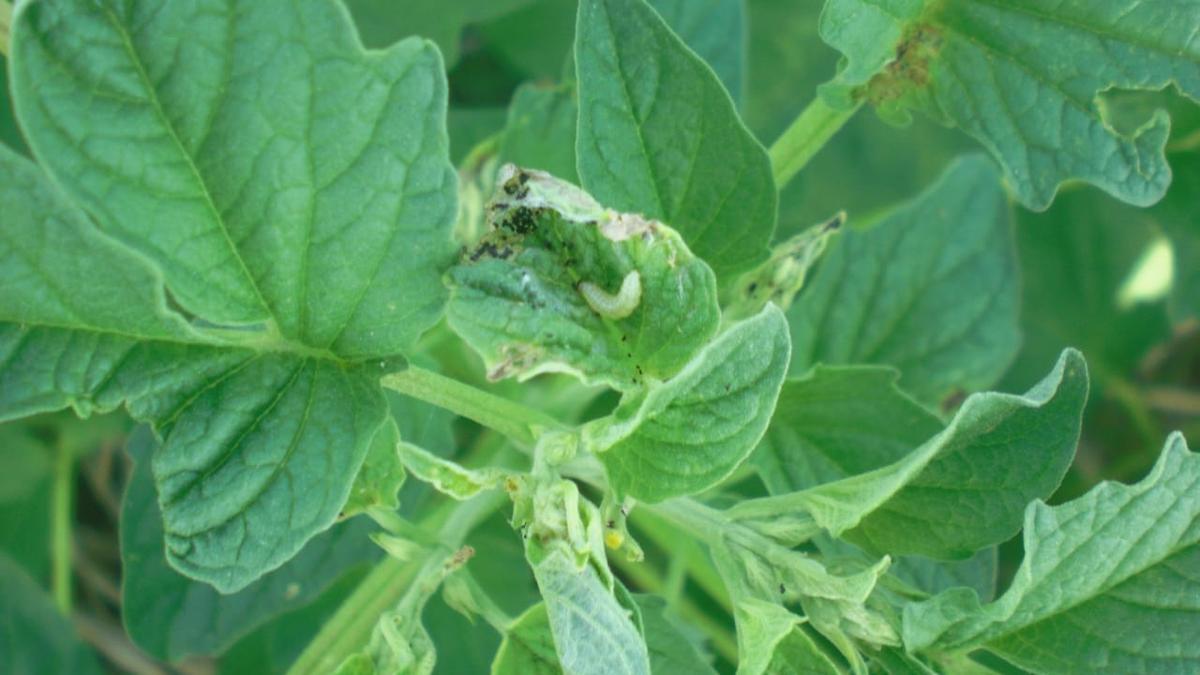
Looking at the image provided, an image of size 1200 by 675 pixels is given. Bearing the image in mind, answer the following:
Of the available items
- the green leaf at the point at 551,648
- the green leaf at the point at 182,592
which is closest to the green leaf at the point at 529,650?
the green leaf at the point at 551,648

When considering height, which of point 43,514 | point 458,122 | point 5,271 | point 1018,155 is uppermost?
point 1018,155

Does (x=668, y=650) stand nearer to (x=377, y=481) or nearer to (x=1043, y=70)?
(x=377, y=481)

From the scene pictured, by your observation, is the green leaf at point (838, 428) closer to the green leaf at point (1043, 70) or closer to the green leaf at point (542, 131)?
the green leaf at point (1043, 70)

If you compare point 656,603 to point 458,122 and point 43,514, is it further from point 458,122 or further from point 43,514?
point 43,514

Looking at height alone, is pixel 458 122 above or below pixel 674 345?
below

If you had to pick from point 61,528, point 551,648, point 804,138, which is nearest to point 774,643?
point 551,648

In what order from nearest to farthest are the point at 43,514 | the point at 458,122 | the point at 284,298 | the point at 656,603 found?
the point at 284,298, the point at 656,603, the point at 458,122, the point at 43,514

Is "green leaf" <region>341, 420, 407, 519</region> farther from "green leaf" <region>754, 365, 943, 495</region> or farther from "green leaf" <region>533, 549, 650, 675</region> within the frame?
"green leaf" <region>754, 365, 943, 495</region>

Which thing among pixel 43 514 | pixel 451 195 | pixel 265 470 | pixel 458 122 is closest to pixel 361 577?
pixel 43 514
